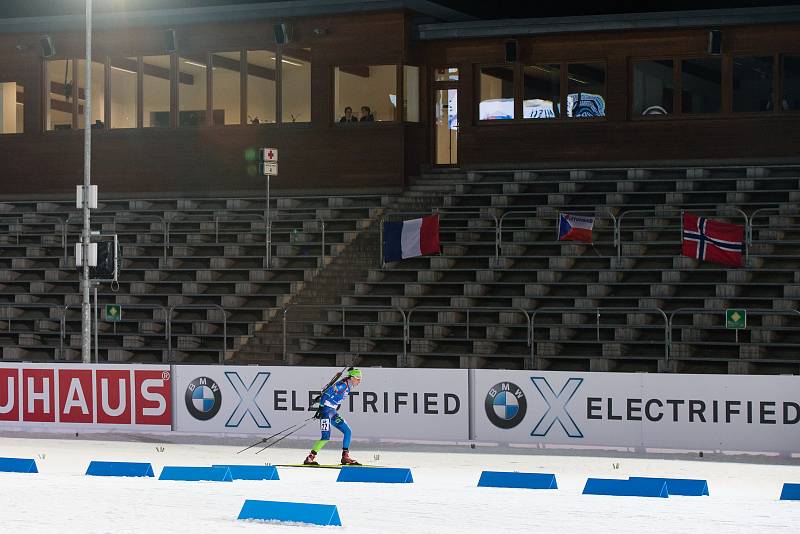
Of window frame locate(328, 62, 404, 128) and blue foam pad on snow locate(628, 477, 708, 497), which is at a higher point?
window frame locate(328, 62, 404, 128)

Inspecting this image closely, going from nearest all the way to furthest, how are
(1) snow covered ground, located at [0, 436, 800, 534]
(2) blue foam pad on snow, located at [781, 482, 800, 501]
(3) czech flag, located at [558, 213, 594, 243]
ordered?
(1) snow covered ground, located at [0, 436, 800, 534] → (2) blue foam pad on snow, located at [781, 482, 800, 501] → (3) czech flag, located at [558, 213, 594, 243]

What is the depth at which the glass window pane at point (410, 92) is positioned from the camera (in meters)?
34.9

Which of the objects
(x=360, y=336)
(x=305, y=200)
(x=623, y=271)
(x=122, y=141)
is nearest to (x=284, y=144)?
(x=305, y=200)

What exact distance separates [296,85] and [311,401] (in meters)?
14.4

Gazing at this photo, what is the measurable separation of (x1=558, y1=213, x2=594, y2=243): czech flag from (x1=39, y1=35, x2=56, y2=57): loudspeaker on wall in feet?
51.2

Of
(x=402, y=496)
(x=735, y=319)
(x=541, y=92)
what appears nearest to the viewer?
(x=402, y=496)

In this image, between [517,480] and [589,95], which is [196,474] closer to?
[517,480]

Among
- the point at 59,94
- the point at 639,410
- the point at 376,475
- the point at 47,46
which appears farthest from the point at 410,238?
the point at 47,46

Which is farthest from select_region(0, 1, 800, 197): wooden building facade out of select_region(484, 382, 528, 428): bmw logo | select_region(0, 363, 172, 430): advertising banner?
select_region(484, 382, 528, 428): bmw logo

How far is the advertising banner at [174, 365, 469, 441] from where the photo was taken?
23.0 m

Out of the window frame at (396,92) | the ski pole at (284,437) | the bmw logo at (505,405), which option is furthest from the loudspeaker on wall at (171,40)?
the bmw logo at (505,405)

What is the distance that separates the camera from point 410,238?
30766mm

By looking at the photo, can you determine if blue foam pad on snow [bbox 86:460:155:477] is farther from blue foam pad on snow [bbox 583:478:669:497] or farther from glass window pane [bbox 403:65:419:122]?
glass window pane [bbox 403:65:419:122]

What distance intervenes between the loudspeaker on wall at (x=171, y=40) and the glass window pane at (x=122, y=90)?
1.24 m
